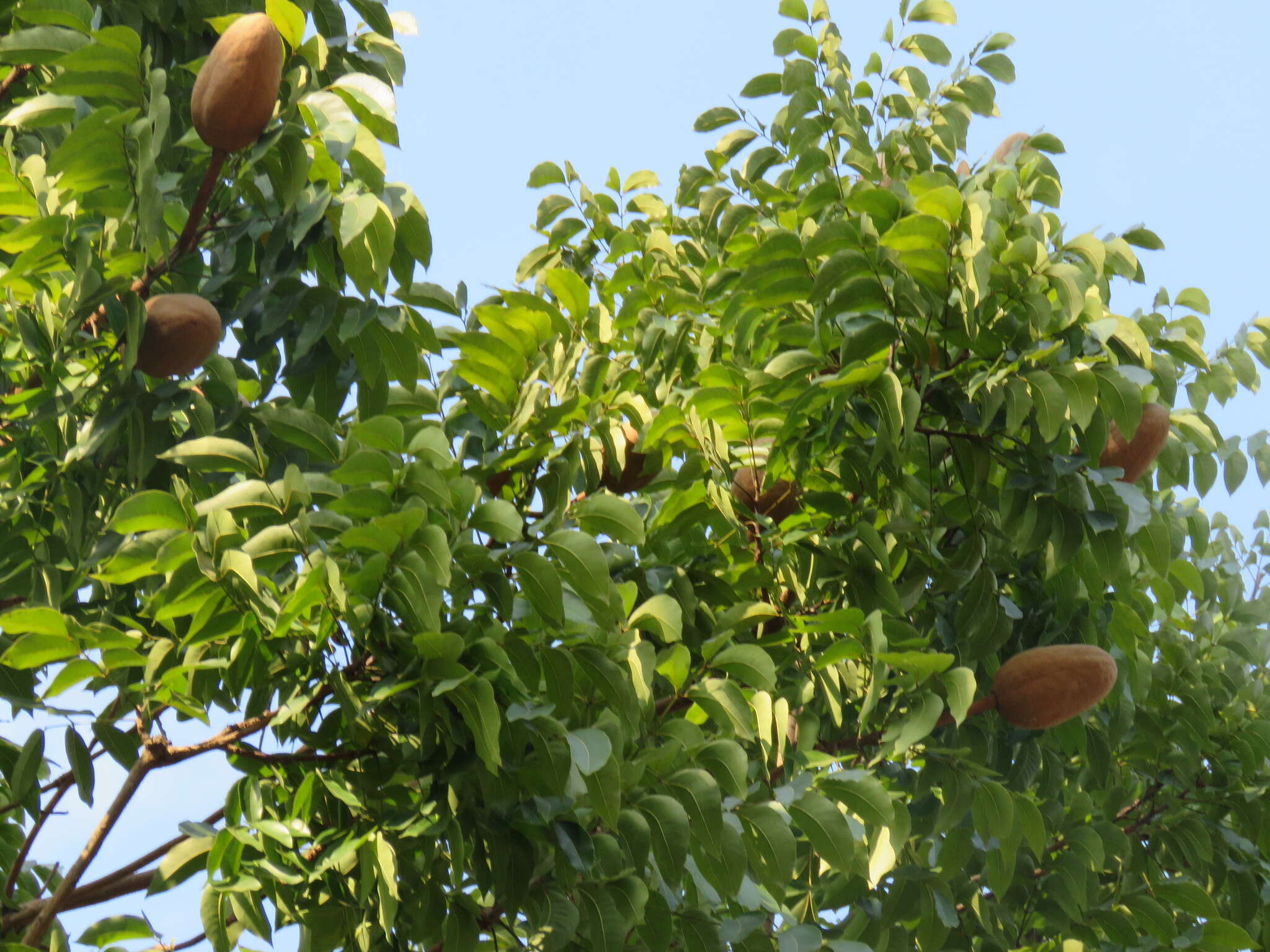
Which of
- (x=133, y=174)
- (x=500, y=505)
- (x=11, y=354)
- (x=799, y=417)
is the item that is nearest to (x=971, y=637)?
(x=799, y=417)

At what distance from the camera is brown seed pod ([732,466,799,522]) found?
245 cm

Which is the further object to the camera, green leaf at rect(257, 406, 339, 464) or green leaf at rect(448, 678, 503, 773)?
green leaf at rect(257, 406, 339, 464)

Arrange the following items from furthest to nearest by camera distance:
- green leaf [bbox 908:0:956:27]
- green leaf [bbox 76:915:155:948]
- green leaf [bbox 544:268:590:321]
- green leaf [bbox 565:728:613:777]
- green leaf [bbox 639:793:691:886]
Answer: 1. green leaf [bbox 908:0:956:27]
2. green leaf [bbox 544:268:590:321]
3. green leaf [bbox 76:915:155:948]
4. green leaf [bbox 639:793:691:886]
5. green leaf [bbox 565:728:613:777]

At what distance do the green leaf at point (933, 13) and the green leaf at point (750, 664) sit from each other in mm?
2236

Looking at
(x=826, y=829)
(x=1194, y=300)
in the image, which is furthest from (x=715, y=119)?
(x=826, y=829)

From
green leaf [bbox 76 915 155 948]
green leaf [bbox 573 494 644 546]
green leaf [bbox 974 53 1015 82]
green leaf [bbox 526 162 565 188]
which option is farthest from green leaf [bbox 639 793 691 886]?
green leaf [bbox 974 53 1015 82]

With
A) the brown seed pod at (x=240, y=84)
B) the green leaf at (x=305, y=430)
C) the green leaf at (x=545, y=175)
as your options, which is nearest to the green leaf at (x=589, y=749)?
the green leaf at (x=305, y=430)

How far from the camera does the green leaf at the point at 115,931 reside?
2.02 meters

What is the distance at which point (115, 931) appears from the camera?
2043 millimetres

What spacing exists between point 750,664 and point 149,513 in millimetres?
888

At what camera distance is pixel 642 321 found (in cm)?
272

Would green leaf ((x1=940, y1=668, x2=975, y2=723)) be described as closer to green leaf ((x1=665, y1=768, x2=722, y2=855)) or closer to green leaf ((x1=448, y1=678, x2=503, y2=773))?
green leaf ((x1=665, y1=768, x2=722, y2=855))

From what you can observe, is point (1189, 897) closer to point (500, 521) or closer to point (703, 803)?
point (703, 803)

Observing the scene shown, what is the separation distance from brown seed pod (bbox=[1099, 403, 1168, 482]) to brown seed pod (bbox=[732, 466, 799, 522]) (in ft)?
1.87
